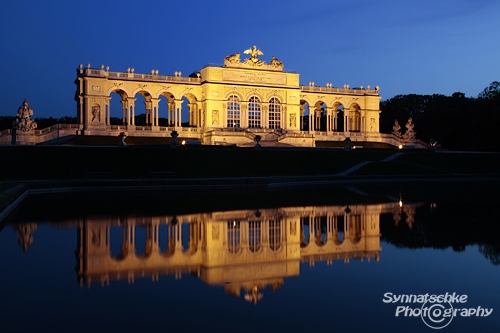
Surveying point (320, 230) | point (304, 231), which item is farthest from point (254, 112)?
point (304, 231)

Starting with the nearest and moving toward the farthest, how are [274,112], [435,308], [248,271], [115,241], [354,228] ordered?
[435,308]
[248,271]
[115,241]
[354,228]
[274,112]

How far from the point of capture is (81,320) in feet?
28.5

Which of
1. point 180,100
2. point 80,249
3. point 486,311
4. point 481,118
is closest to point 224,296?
point 486,311

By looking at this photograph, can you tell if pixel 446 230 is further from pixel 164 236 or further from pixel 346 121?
pixel 346 121

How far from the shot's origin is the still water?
885 centimetres

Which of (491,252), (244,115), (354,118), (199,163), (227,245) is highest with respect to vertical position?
(354,118)

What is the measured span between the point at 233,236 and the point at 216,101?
2080 inches

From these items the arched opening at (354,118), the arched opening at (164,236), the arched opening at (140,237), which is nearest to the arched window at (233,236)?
the arched opening at (164,236)

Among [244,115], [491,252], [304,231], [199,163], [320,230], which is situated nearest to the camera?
[491,252]

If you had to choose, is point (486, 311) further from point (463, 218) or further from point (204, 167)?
point (204, 167)

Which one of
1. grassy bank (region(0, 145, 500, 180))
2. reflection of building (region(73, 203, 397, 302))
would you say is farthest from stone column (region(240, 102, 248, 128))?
reflection of building (region(73, 203, 397, 302))

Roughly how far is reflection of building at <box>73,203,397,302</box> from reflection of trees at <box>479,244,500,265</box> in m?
2.61

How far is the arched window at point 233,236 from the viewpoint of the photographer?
14.5m

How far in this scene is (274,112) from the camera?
72.4 meters
